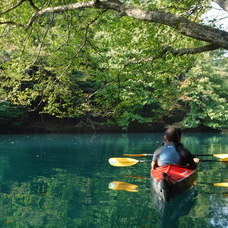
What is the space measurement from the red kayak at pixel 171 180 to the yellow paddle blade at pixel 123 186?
84cm

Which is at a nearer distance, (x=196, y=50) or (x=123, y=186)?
(x=196, y=50)

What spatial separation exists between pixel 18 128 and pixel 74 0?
1715 centimetres

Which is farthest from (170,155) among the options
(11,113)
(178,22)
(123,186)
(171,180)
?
(11,113)

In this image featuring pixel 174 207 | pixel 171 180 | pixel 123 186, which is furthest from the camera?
pixel 123 186

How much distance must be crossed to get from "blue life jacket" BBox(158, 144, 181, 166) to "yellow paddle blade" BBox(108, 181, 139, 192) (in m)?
1.05

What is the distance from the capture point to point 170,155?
532 cm

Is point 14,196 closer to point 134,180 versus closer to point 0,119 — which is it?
point 134,180

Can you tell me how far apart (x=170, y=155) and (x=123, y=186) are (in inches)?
56.7

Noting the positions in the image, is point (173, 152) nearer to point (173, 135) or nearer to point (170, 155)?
point (170, 155)

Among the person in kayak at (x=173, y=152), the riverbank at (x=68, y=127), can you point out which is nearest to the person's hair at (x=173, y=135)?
the person in kayak at (x=173, y=152)

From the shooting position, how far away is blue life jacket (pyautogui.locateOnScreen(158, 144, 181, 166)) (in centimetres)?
530

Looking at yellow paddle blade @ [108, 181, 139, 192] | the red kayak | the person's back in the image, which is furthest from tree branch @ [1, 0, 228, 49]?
yellow paddle blade @ [108, 181, 139, 192]

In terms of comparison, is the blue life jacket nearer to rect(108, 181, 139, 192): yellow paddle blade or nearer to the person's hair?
the person's hair

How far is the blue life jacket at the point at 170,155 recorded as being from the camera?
530cm
